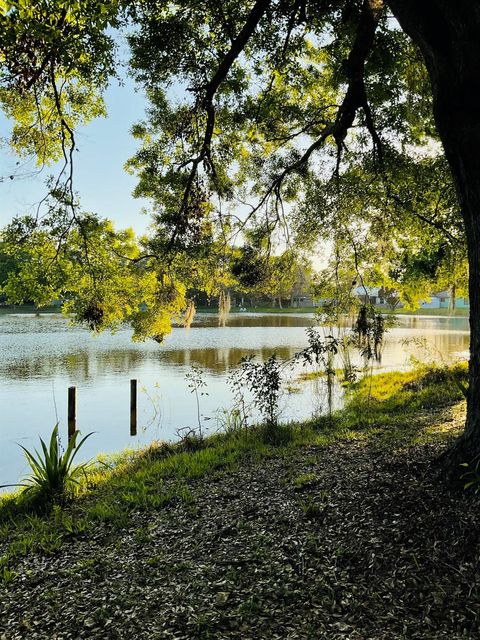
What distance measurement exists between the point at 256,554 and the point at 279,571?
0.83 ft

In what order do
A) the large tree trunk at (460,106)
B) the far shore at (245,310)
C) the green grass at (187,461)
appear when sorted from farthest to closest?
the far shore at (245,310) < the green grass at (187,461) < the large tree trunk at (460,106)

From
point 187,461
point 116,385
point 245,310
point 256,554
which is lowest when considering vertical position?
point 116,385

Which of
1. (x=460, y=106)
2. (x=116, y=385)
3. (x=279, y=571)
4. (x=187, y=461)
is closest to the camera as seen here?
(x=279, y=571)

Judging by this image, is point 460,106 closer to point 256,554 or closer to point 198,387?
point 256,554

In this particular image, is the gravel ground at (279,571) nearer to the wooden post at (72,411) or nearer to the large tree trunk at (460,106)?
the large tree trunk at (460,106)

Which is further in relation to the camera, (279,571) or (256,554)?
(256,554)

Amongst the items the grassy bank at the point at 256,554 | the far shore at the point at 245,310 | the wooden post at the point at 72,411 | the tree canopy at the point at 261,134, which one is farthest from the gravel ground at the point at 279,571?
the far shore at the point at 245,310

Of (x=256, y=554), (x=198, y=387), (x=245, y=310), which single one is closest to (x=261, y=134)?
(x=198, y=387)

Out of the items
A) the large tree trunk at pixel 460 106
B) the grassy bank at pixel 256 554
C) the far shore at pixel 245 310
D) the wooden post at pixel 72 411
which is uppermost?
the large tree trunk at pixel 460 106

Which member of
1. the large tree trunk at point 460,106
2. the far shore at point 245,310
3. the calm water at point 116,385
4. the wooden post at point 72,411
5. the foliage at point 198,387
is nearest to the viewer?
the large tree trunk at point 460,106

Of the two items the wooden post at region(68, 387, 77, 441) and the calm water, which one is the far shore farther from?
the wooden post at region(68, 387, 77, 441)

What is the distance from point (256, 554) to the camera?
2838mm

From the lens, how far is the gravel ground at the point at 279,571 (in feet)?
7.23

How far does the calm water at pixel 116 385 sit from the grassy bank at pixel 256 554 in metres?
3.60
